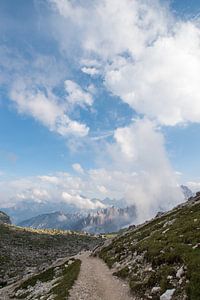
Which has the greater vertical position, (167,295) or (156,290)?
(156,290)

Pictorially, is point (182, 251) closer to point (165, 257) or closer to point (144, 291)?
point (165, 257)

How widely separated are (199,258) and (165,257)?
605cm

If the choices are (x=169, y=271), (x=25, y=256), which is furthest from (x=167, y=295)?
(x=25, y=256)

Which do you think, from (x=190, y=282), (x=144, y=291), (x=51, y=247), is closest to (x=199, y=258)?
(x=190, y=282)

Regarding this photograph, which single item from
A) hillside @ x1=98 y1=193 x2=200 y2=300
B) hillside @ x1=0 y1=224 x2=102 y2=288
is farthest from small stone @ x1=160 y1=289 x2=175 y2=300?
hillside @ x1=0 y1=224 x2=102 y2=288

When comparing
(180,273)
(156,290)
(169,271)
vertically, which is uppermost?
(169,271)

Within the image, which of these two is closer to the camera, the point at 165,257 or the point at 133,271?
the point at 165,257

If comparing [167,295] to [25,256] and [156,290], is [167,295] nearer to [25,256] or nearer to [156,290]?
[156,290]

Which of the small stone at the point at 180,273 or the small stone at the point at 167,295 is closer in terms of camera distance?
the small stone at the point at 167,295

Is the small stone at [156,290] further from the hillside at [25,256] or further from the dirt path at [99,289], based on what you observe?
the hillside at [25,256]

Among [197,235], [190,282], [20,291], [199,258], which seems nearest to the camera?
[190,282]

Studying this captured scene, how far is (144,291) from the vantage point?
2686 cm

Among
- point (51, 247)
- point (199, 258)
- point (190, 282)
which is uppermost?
point (51, 247)

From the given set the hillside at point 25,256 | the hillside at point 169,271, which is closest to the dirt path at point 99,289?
the hillside at point 169,271
